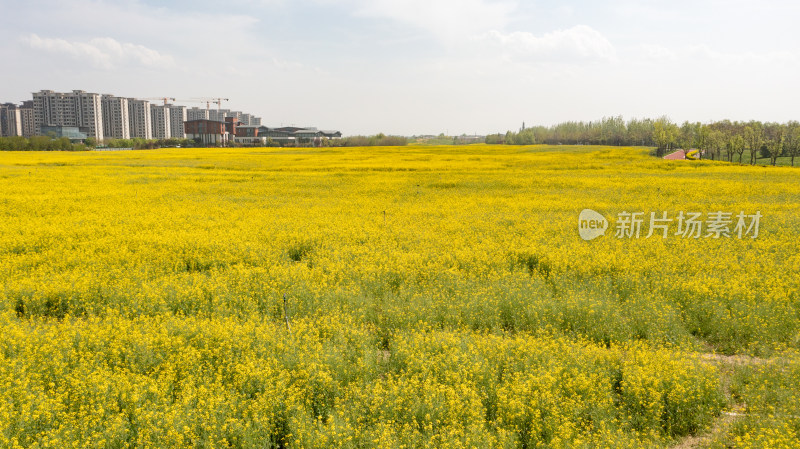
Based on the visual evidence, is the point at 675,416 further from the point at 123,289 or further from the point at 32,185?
the point at 32,185

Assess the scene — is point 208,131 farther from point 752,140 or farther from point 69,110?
point 752,140

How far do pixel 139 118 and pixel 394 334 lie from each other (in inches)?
8179

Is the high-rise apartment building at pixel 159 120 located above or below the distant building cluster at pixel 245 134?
above

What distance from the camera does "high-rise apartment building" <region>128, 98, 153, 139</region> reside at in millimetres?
182750

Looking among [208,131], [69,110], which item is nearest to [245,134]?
[208,131]

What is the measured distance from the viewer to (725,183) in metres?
28.3

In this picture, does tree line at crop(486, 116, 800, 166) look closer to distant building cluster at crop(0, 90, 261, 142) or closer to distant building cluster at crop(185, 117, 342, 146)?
distant building cluster at crop(185, 117, 342, 146)

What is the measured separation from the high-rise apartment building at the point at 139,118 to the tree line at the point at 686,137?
135757mm

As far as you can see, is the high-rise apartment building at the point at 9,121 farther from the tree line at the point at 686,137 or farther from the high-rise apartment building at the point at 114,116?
the tree line at the point at 686,137

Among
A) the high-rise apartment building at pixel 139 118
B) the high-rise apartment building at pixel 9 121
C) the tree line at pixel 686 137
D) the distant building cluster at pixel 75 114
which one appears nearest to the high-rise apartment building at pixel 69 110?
the distant building cluster at pixel 75 114

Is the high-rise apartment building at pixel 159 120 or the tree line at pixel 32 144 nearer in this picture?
the tree line at pixel 32 144

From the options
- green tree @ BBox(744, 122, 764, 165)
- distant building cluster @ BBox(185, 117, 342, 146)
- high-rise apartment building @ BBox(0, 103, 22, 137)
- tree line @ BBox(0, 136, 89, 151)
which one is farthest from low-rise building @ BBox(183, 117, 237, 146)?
green tree @ BBox(744, 122, 764, 165)

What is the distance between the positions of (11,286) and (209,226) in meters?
6.68

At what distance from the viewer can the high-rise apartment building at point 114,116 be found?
17462 cm
